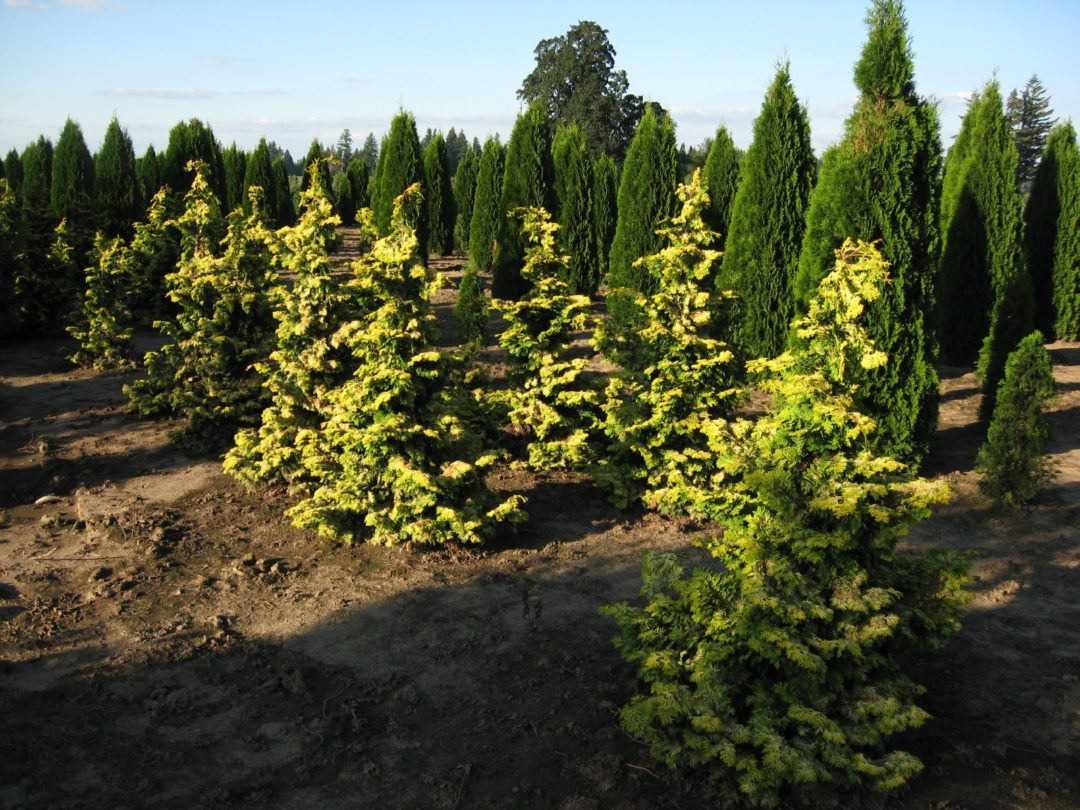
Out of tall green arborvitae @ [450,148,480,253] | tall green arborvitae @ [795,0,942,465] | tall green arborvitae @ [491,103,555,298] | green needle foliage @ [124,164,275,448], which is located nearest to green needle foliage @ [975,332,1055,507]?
tall green arborvitae @ [795,0,942,465]

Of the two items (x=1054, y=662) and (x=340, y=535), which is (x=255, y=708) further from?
(x=1054, y=662)

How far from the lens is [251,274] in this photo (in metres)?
9.73

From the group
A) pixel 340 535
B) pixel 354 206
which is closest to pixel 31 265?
pixel 340 535

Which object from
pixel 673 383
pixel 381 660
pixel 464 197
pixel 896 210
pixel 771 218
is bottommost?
pixel 381 660

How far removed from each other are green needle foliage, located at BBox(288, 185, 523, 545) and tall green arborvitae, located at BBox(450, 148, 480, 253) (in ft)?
68.3

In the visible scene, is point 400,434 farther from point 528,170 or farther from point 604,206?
point 604,206

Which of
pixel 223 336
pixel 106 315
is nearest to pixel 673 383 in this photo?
pixel 223 336

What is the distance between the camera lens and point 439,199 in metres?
23.9

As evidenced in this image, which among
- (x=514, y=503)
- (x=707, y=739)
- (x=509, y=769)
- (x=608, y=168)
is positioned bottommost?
(x=509, y=769)

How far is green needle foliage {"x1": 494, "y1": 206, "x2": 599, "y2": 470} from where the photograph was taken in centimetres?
827

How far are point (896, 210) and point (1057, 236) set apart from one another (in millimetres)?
9652

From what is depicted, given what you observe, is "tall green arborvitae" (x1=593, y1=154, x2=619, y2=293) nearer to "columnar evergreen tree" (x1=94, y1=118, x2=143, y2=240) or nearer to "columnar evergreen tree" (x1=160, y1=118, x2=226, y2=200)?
"columnar evergreen tree" (x1=160, y1=118, x2=226, y2=200)

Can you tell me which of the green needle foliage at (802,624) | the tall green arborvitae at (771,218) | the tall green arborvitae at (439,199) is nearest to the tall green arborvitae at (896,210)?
the tall green arborvitae at (771,218)

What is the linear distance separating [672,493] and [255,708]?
160 inches
